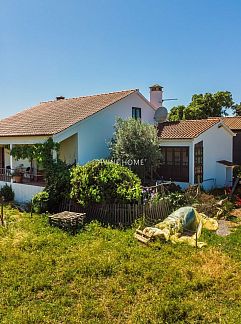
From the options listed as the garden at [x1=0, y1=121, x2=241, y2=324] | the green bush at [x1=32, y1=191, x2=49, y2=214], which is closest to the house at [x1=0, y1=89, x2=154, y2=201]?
the green bush at [x1=32, y1=191, x2=49, y2=214]

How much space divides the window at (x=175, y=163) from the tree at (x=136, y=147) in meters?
1.47

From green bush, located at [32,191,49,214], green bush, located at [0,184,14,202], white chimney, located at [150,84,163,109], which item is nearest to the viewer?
green bush, located at [32,191,49,214]

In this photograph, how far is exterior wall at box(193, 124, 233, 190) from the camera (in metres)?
22.1

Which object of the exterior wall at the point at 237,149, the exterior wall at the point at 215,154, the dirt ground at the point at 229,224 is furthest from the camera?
the exterior wall at the point at 237,149

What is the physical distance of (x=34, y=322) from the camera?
23.0ft

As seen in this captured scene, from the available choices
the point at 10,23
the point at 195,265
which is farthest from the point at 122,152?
the point at 195,265

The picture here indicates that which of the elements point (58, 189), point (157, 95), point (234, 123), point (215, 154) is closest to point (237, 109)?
point (234, 123)

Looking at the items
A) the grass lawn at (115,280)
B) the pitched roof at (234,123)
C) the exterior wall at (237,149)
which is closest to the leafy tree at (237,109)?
the pitched roof at (234,123)

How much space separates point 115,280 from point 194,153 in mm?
13333

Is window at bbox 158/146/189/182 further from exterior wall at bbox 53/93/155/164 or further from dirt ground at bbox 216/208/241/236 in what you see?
dirt ground at bbox 216/208/241/236

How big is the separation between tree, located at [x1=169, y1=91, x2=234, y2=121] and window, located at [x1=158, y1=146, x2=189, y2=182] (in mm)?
30778

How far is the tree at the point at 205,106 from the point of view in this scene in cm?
5159

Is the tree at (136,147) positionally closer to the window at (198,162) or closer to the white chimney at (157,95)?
the window at (198,162)

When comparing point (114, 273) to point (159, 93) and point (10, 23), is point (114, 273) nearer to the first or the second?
point (10, 23)
